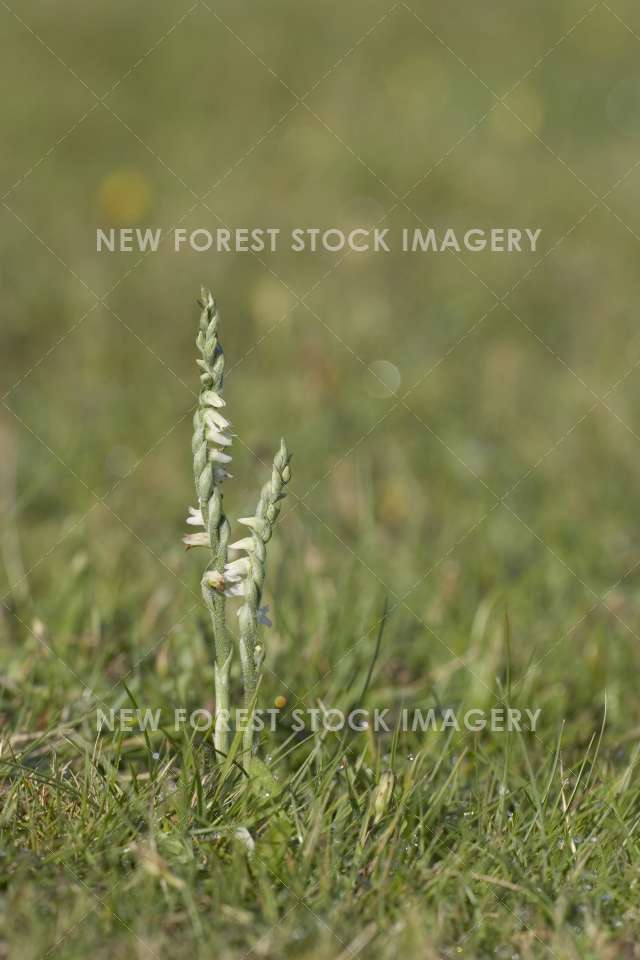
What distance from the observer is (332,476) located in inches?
191

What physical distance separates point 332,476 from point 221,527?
2.41m

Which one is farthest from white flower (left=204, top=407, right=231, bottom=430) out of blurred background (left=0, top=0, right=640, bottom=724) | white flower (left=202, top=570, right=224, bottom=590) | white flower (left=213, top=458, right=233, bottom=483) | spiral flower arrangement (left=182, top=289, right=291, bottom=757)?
blurred background (left=0, top=0, right=640, bottom=724)

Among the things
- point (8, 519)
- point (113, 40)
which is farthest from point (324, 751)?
point (113, 40)

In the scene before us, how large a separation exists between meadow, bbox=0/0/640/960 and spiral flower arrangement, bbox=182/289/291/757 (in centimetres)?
21

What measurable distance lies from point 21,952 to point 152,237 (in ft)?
17.1

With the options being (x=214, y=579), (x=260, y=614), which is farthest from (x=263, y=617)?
(x=214, y=579)

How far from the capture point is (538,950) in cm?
223

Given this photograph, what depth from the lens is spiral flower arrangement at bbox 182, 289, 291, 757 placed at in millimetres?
2398

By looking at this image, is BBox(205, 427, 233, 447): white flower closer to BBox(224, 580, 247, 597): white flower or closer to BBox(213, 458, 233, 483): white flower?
BBox(213, 458, 233, 483): white flower

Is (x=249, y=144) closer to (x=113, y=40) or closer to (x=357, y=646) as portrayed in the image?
(x=113, y=40)

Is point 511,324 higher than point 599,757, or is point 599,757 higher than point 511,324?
point 511,324

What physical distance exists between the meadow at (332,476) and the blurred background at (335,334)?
0.08ft

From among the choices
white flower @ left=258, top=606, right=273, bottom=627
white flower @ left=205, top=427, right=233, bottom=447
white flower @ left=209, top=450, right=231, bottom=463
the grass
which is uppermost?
white flower @ left=205, top=427, right=233, bottom=447

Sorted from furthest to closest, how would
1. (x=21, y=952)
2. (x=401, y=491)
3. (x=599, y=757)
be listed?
1. (x=401, y=491)
2. (x=599, y=757)
3. (x=21, y=952)
